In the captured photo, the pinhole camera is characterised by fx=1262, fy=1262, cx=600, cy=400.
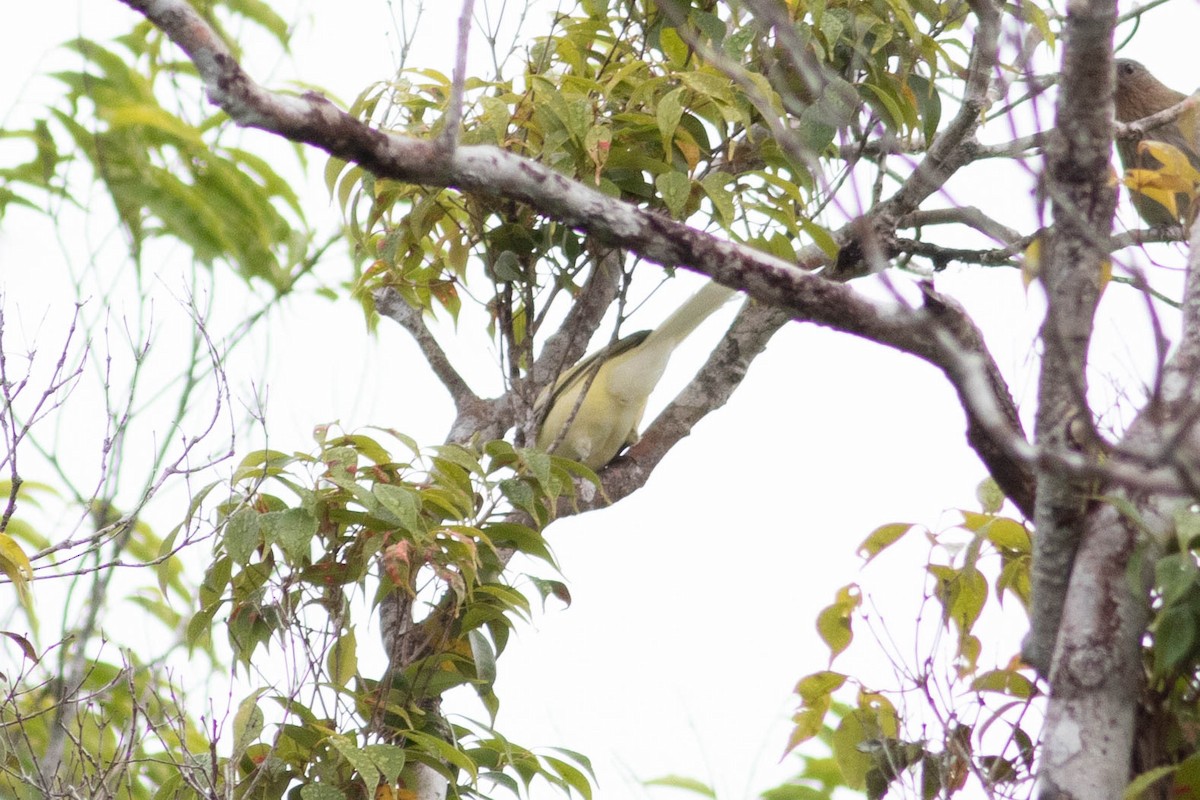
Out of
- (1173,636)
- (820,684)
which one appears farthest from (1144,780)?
(820,684)

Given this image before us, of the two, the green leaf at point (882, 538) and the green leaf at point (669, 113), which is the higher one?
the green leaf at point (669, 113)

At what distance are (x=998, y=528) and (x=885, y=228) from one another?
A: 93 cm

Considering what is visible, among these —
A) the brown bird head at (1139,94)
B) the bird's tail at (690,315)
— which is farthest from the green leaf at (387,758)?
the brown bird head at (1139,94)

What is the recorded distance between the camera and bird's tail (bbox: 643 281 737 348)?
2.97 metres

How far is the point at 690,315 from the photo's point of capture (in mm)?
3080

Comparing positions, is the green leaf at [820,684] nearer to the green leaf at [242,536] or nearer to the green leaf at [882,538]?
the green leaf at [882,538]

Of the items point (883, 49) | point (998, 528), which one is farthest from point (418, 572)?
point (883, 49)

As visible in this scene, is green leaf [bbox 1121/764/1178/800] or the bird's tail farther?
the bird's tail

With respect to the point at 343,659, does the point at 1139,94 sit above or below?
above

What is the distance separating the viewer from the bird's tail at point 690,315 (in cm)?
297

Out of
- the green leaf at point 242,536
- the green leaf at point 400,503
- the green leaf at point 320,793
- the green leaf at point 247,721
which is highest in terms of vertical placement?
the green leaf at point 400,503

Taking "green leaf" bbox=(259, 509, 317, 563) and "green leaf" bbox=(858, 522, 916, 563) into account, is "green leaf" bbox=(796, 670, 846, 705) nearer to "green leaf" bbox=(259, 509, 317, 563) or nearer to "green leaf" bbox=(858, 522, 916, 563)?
"green leaf" bbox=(858, 522, 916, 563)

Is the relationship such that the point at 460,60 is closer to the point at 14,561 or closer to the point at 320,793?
the point at 14,561

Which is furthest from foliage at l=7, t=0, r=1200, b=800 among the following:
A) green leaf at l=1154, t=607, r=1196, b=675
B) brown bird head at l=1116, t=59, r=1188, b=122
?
brown bird head at l=1116, t=59, r=1188, b=122
